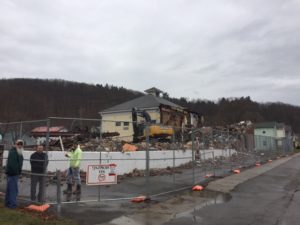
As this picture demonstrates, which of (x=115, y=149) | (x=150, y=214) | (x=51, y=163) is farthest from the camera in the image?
(x=115, y=149)

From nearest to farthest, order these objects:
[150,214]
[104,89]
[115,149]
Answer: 1. [150,214]
2. [115,149]
3. [104,89]

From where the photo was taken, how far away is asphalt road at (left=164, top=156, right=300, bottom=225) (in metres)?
9.62

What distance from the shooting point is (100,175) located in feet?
38.2

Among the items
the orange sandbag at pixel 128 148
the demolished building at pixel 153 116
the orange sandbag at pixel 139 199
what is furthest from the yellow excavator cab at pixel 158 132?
the orange sandbag at pixel 139 199

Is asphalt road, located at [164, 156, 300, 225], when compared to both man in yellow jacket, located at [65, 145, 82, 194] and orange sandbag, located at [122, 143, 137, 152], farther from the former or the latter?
orange sandbag, located at [122, 143, 137, 152]

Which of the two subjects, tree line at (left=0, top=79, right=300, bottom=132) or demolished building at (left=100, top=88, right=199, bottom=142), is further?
tree line at (left=0, top=79, right=300, bottom=132)

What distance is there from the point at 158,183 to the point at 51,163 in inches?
194

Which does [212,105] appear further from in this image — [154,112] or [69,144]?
[69,144]

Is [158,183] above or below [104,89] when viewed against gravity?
below

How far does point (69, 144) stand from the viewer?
21.1m

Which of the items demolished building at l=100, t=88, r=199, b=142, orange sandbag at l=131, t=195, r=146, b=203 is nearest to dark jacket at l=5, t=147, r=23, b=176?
orange sandbag at l=131, t=195, r=146, b=203

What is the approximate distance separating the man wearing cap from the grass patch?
0.48 meters

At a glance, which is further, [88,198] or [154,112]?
[154,112]

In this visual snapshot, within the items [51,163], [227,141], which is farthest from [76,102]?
[51,163]
